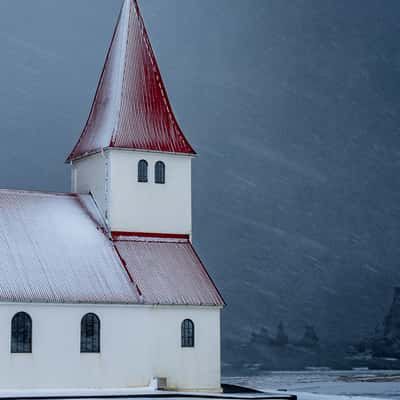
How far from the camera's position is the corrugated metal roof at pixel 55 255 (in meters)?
46.1

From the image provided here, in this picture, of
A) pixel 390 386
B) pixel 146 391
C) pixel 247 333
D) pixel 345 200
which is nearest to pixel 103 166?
pixel 146 391

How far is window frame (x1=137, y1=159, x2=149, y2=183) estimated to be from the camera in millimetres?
53156

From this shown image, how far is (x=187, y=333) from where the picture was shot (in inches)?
1957

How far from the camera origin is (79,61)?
5207 inches

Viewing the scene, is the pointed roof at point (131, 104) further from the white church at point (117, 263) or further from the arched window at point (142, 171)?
the arched window at point (142, 171)

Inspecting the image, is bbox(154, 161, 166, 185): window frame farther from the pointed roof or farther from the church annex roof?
the church annex roof

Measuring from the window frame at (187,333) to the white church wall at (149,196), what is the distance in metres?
5.49

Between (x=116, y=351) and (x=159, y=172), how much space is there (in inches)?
407

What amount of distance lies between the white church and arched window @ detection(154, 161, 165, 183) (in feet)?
0.17

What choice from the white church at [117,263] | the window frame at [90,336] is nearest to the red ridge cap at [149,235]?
the white church at [117,263]

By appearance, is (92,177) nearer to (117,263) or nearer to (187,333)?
(117,263)

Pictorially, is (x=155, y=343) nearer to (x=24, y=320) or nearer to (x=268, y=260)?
(x=24, y=320)

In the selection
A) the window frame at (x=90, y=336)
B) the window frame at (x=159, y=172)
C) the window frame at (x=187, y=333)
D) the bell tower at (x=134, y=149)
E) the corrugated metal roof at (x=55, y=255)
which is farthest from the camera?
the window frame at (x=159, y=172)

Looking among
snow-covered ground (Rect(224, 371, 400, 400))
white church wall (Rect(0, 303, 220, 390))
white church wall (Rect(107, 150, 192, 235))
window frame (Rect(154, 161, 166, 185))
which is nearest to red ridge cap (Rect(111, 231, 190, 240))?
white church wall (Rect(107, 150, 192, 235))
